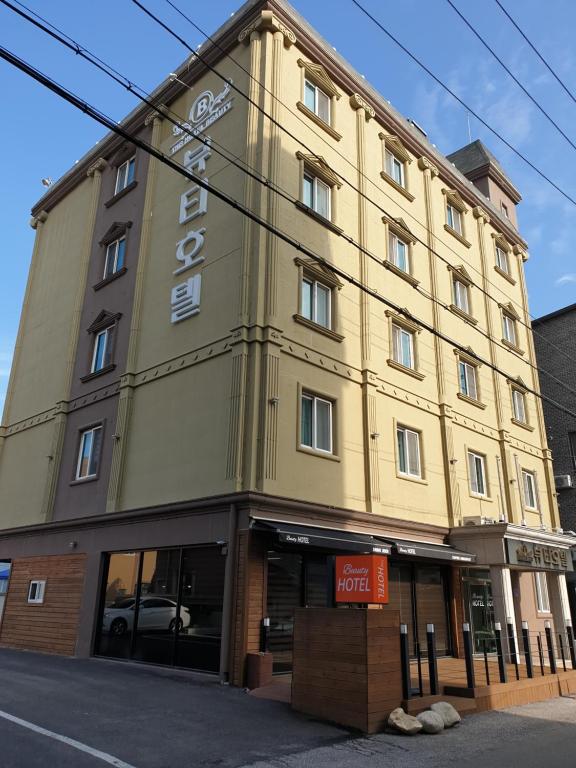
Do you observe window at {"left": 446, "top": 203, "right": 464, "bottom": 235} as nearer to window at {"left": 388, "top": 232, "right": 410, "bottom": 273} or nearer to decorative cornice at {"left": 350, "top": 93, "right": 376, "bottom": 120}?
window at {"left": 388, "top": 232, "right": 410, "bottom": 273}

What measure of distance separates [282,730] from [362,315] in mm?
11705

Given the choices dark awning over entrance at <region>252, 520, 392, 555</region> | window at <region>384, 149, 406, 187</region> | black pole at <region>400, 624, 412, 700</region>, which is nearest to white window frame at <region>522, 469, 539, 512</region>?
dark awning over entrance at <region>252, 520, 392, 555</region>

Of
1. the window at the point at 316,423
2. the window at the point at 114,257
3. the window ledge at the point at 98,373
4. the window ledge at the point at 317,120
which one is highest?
the window ledge at the point at 317,120

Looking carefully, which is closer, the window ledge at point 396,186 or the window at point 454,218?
the window ledge at point 396,186

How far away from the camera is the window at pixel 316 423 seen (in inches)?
587

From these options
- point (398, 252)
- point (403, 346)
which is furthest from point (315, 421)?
point (398, 252)

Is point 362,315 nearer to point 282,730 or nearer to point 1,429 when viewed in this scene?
point 282,730

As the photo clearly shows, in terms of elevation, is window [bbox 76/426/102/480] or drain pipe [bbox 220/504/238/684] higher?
window [bbox 76/426/102/480]

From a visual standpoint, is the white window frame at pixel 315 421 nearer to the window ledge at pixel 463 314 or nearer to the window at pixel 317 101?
the window ledge at pixel 463 314

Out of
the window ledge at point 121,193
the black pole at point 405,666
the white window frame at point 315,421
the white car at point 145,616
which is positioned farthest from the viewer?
the window ledge at point 121,193

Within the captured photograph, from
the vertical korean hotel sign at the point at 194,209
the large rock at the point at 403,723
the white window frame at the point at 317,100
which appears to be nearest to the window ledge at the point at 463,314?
the white window frame at the point at 317,100

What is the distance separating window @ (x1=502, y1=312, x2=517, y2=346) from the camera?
25319 mm

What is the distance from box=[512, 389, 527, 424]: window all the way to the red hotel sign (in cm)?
1596

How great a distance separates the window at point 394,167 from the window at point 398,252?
2207 mm
